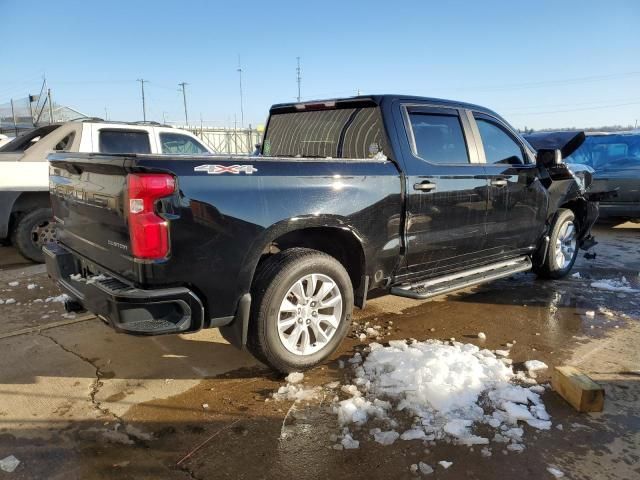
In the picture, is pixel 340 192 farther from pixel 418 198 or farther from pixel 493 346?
pixel 493 346

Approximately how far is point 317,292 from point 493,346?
158cm

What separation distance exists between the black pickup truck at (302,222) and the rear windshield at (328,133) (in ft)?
0.04

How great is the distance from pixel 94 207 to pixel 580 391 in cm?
316

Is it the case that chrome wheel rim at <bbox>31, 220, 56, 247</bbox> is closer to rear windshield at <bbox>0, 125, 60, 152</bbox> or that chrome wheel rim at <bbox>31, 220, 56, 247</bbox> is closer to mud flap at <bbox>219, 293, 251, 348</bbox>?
rear windshield at <bbox>0, 125, 60, 152</bbox>

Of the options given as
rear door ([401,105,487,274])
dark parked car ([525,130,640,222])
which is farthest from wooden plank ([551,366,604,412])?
dark parked car ([525,130,640,222])

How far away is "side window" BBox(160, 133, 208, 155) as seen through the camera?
730 cm

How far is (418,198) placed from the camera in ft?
13.0

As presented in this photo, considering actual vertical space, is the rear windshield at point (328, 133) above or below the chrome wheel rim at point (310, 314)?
above

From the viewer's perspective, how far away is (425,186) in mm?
3965

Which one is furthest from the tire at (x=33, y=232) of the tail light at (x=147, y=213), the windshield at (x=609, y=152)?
the windshield at (x=609, y=152)

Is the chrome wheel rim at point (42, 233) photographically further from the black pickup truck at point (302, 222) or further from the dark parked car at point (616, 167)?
the dark parked car at point (616, 167)

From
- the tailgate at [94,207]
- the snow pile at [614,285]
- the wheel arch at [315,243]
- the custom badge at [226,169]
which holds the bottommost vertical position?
the snow pile at [614,285]

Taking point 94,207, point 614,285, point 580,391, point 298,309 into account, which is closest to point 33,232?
point 94,207

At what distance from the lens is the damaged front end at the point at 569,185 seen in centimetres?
514
